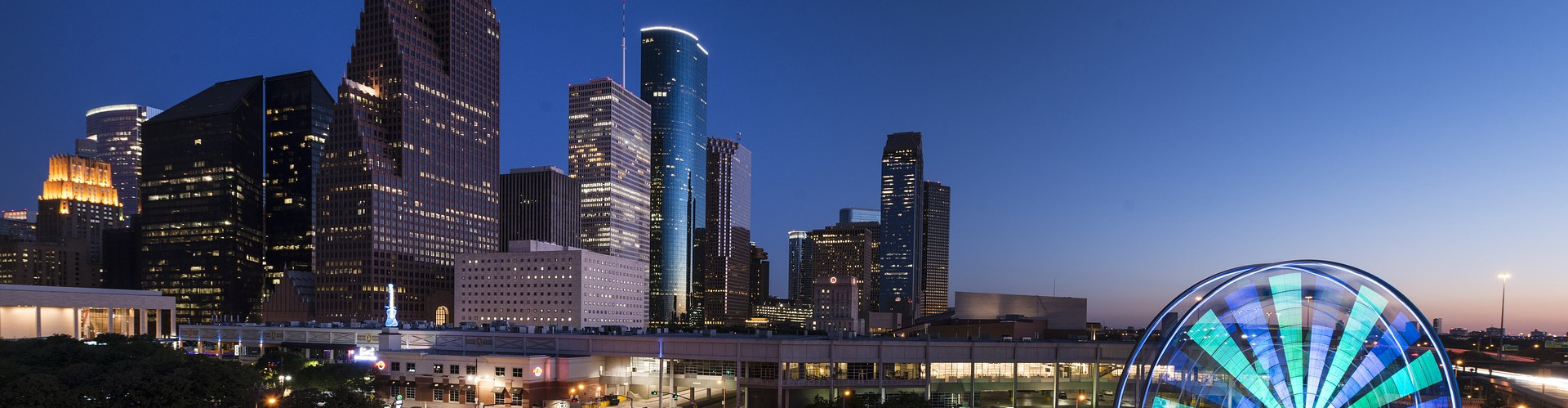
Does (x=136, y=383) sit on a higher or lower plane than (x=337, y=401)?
higher

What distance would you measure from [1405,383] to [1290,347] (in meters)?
3.57

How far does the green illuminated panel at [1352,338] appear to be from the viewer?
103ft

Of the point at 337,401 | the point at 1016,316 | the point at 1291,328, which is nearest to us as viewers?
the point at 1291,328

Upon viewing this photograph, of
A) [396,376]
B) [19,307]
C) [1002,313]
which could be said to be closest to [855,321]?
[1002,313]

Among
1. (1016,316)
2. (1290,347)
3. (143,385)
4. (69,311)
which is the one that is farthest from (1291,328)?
(69,311)

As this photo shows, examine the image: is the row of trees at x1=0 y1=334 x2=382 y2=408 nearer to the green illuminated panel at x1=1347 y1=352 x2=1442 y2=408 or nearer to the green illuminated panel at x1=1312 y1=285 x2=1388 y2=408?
the green illuminated panel at x1=1312 y1=285 x2=1388 y2=408

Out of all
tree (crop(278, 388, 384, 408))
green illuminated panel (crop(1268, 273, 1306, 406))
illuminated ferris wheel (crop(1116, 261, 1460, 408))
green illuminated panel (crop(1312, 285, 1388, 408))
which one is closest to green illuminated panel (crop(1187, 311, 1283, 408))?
illuminated ferris wheel (crop(1116, 261, 1460, 408))

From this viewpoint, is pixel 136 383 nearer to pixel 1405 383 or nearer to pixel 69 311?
pixel 1405 383

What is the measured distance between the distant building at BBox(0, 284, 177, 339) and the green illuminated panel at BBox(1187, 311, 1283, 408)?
135m

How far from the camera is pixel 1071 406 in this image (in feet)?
281

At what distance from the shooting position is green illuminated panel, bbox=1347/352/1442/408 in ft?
102

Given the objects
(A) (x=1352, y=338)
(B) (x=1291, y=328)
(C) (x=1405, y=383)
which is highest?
(B) (x=1291, y=328)

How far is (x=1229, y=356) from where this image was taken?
3425 cm

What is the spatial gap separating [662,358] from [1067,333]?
9650cm
